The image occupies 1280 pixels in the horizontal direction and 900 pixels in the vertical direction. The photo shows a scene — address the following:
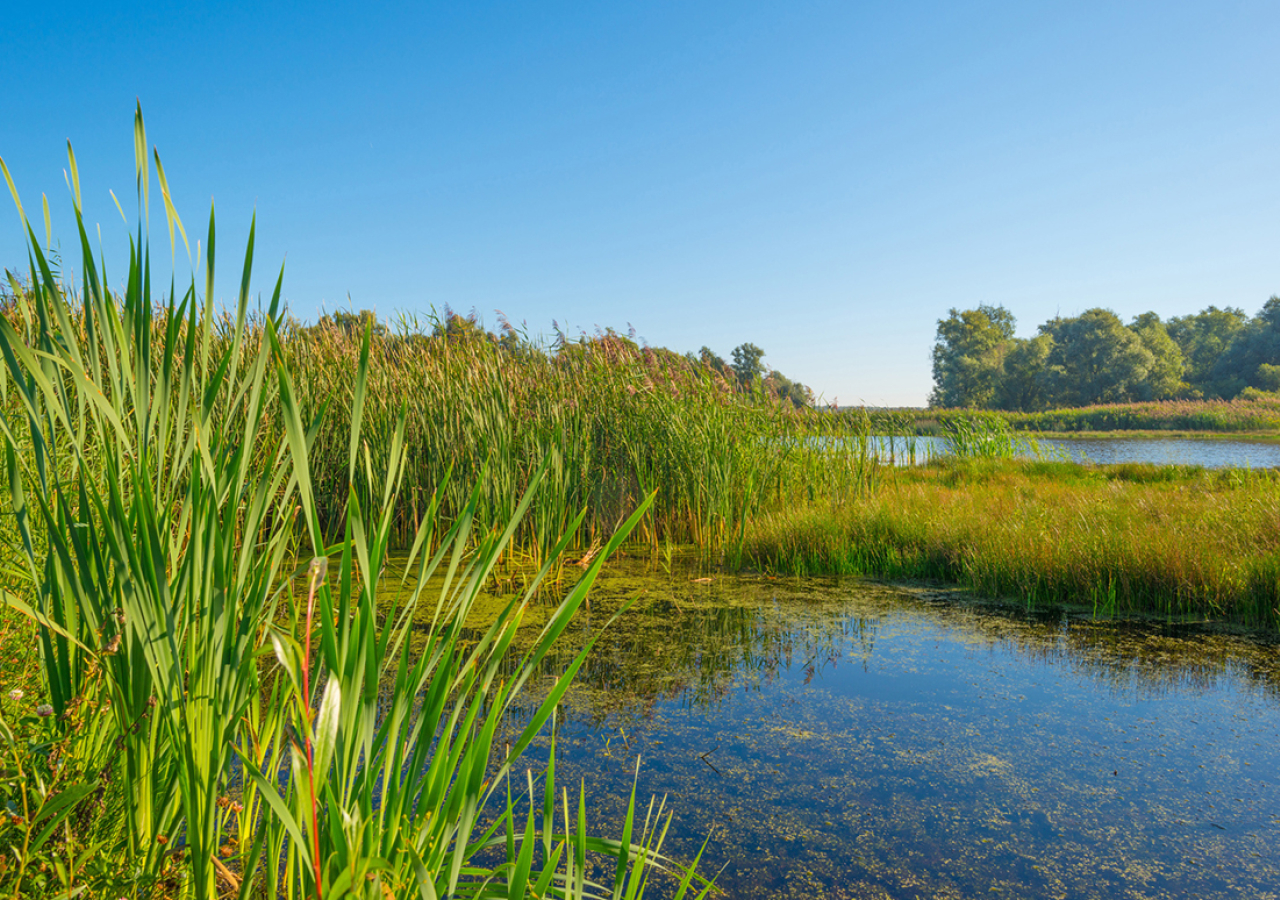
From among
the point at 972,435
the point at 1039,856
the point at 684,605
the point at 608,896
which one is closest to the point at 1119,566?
the point at 684,605

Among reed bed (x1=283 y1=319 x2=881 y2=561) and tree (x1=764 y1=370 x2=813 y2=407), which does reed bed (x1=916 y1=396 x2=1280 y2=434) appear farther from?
reed bed (x1=283 y1=319 x2=881 y2=561)

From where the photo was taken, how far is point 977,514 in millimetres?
5000

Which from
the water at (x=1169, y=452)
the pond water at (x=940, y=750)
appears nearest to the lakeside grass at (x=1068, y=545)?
the pond water at (x=940, y=750)

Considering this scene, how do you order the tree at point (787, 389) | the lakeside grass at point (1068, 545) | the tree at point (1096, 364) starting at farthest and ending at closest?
1. the tree at point (1096, 364)
2. the tree at point (787, 389)
3. the lakeside grass at point (1068, 545)

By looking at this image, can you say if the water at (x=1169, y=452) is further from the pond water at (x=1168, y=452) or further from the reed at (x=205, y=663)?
the reed at (x=205, y=663)

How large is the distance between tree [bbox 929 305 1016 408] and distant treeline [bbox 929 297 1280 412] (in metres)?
0.07

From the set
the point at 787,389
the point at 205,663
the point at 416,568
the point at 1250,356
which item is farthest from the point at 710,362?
the point at 1250,356

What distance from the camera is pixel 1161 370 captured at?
3045 cm

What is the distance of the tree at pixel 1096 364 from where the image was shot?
30.3 metres

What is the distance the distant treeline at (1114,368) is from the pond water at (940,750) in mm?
29704

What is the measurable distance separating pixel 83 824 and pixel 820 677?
2376 millimetres

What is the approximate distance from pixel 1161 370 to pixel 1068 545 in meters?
33.5

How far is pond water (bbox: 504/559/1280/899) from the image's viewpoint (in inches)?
64.1

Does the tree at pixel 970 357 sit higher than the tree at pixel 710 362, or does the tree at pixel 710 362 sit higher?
the tree at pixel 970 357
